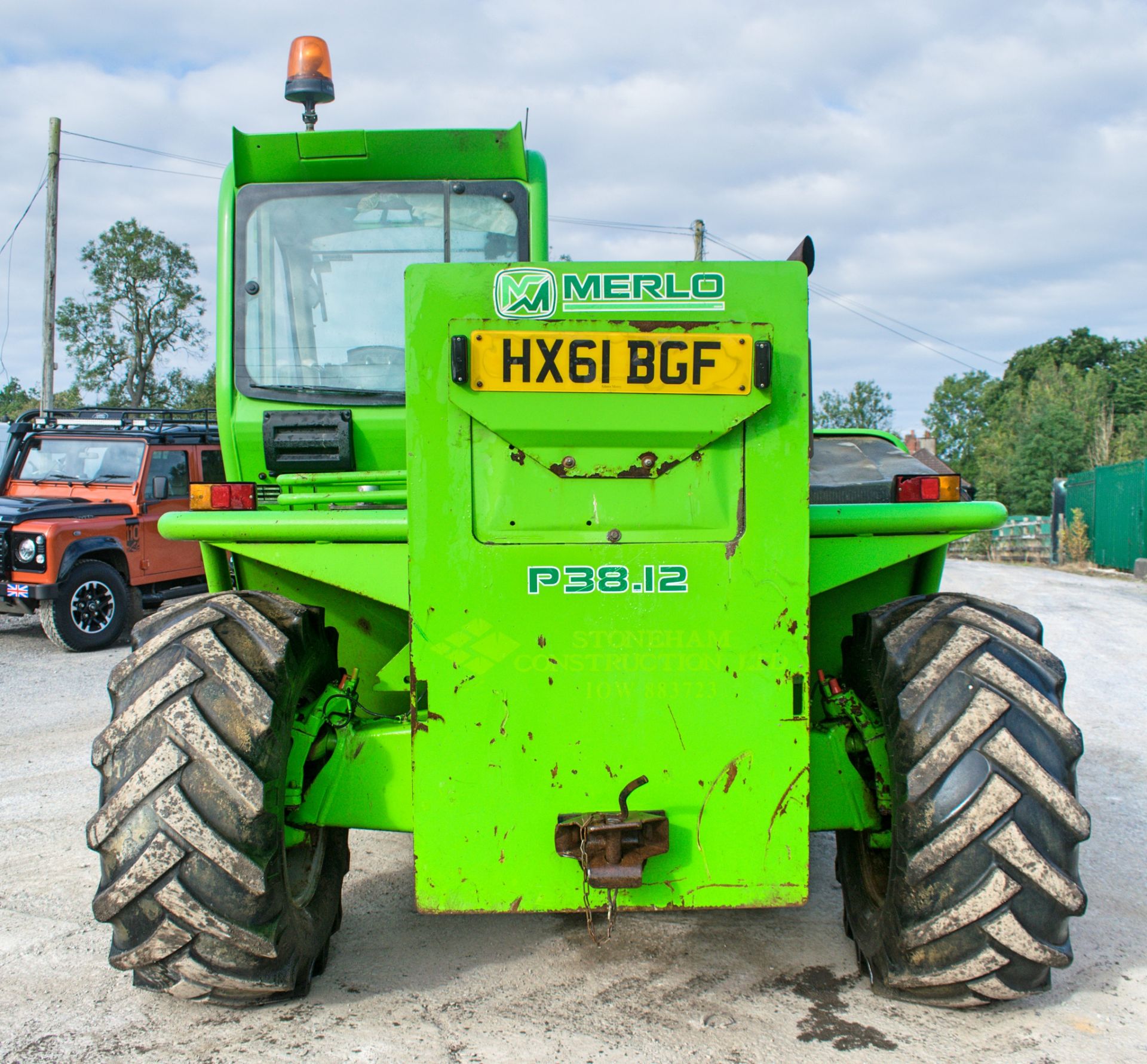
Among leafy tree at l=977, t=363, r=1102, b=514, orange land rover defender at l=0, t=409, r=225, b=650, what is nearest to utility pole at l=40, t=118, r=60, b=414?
orange land rover defender at l=0, t=409, r=225, b=650

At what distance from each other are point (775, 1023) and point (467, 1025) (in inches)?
34.0

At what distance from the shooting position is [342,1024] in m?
2.72

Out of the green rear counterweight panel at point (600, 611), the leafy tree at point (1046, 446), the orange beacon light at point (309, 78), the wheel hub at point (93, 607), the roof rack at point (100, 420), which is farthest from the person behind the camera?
the leafy tree at point (1046, 446)

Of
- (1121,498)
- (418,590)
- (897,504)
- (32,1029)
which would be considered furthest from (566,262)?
(1121,498)

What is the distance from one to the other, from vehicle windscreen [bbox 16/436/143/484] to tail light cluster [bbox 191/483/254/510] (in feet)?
29.6

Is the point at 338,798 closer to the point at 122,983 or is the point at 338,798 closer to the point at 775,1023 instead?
the point at 122,983

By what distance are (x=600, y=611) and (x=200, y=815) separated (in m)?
1.15

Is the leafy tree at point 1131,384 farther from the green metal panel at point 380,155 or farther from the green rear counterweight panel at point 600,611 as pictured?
the green rear counterweight panel at point 600,611

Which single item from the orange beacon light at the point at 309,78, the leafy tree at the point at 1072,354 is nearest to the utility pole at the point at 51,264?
the orange beacon light at the point at 309,78

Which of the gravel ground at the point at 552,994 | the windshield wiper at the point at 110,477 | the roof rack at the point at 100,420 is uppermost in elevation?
the roof rack at the point at 100,420

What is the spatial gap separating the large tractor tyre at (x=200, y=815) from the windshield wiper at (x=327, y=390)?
6.01ft

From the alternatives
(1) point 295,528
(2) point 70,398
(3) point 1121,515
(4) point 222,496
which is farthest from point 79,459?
(2) point 70,398

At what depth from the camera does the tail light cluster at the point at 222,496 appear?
301 centimetres

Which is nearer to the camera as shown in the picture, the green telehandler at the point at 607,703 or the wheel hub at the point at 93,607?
the green telehandler at the point at 607,703
